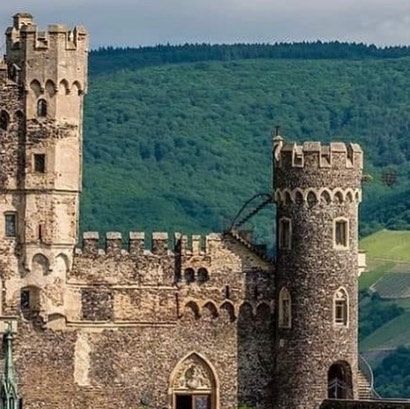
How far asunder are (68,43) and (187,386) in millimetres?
11828

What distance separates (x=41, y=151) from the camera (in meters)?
108

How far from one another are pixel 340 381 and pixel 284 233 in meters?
5.17

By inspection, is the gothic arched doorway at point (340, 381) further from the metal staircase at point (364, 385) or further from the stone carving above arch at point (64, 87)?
the stone carving above arch at point (64, 87)

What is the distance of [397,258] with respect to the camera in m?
188

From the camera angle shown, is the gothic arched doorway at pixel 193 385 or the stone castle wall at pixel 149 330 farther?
the gothic arched doorway at pixel 193 385

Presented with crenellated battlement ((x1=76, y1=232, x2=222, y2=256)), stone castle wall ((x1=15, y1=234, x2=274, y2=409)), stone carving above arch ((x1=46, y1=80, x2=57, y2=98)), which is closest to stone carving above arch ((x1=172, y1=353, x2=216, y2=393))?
stone castle wall ((x1=15, y1=234, x2=274, y2=409))

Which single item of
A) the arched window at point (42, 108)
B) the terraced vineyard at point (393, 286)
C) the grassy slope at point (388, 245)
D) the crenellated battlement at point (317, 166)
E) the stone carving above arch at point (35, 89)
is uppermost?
the grassy slope at point (388, 245)

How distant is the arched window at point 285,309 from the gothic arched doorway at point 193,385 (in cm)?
282

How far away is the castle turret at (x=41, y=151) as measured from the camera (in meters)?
108

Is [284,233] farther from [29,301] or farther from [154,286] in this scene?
[29,301]

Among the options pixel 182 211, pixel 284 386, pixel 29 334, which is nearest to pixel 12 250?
pixel 29 334

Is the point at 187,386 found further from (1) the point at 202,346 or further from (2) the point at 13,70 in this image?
(2) the point at 13,70

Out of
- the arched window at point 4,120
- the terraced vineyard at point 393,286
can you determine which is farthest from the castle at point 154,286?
the terraced vineyard at point 393,286

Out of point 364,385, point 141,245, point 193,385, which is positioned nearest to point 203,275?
point 141,245
